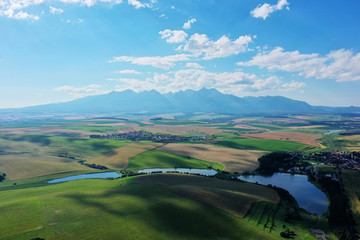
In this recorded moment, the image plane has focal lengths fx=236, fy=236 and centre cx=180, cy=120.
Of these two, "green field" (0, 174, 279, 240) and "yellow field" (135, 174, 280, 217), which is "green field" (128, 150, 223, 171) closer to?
"yellow field" (135, 174, 280, 217)

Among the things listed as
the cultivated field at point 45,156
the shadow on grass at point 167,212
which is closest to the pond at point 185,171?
the cultivated field at point 45,156

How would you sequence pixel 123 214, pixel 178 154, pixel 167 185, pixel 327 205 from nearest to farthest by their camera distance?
pixel 123 214, pixel 327 205, pixel 167 185, pixel 178 154

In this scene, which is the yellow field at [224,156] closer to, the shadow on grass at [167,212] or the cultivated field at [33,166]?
the shadow on grass at [167,212]

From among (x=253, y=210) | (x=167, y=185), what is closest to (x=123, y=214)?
(x=167, y=185)

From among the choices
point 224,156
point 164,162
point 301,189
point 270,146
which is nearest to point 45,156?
point 164,162

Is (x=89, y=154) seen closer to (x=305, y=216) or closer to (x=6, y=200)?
(x=6, y=200)
